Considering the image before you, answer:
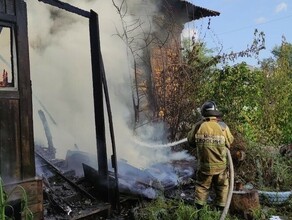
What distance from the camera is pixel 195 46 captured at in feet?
33.0

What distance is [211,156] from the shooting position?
19.4 feet

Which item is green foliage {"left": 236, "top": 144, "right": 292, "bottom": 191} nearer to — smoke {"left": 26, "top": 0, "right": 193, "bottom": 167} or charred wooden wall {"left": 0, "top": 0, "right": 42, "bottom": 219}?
smoke {"left": 26, "top": 0, "right": 193, "bottom": 167}

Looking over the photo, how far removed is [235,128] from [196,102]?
1216mm

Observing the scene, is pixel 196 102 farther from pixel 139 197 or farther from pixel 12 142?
pixel 12 142

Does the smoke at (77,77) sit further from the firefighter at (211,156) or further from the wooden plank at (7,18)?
the wooden plank at (7,18)

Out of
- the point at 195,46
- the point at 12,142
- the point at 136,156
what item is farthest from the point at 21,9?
the point at 195,46

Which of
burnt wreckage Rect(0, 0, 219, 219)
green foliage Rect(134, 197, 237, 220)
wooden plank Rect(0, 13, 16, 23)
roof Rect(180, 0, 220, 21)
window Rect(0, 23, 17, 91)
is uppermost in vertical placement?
roof Rect(180, 0, 220, 21)

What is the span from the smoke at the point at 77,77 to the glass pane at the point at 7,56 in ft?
13.7

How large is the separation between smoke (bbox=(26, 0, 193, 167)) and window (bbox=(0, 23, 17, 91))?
13.7 ft

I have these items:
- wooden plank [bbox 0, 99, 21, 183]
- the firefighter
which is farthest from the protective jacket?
wooden plank [bbox 0, 99, 21, 183]

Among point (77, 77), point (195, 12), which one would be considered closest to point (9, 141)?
point (77, 77)

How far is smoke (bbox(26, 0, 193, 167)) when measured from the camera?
9.39 m

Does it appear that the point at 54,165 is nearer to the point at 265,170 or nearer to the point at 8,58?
the point at 8,58

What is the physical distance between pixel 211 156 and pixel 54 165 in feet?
9.45
